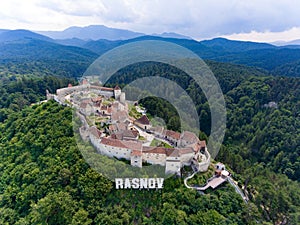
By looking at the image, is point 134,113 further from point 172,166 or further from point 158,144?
point 172,166

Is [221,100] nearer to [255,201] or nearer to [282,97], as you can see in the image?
[282,97]

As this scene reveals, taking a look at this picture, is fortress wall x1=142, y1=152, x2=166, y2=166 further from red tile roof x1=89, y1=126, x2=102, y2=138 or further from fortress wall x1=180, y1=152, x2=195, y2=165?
red tile roof x1=89, y1=126, x2=102, y2=138

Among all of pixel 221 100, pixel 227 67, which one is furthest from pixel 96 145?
pixel 227 67

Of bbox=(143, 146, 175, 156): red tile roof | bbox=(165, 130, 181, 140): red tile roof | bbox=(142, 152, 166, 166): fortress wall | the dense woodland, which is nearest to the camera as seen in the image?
the dense woodland

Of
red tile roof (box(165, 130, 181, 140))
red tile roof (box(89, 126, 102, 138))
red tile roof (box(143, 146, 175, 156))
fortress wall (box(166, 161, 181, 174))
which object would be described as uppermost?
red tile roof (box(89, 126, 102, 138))

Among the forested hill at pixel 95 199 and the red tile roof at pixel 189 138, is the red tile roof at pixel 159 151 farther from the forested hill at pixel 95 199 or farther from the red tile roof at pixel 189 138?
the red tile roof at pixel 189 138

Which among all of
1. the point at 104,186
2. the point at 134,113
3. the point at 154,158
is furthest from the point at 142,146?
the point at 134,113

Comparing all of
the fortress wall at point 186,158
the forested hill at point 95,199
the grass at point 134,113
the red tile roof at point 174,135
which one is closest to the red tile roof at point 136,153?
the forested hill at point 95,199

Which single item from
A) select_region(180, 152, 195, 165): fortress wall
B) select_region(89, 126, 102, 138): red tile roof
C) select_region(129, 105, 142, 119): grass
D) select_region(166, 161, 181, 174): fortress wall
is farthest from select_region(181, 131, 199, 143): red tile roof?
select_region(89, 126, 102, 138): red tile roof
